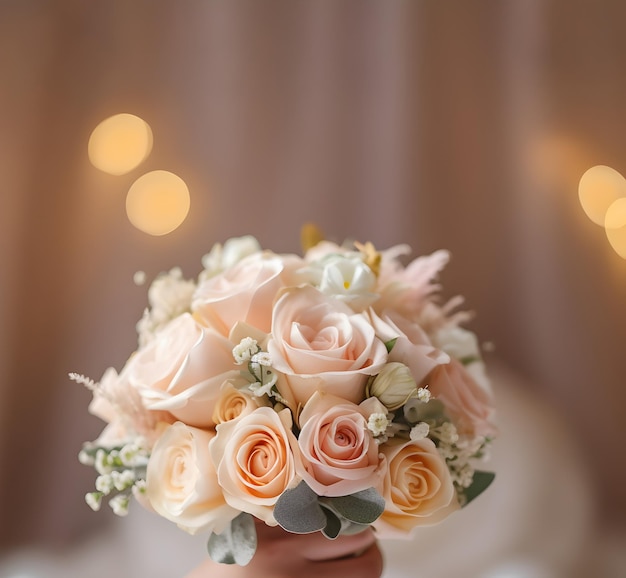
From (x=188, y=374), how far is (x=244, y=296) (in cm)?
10

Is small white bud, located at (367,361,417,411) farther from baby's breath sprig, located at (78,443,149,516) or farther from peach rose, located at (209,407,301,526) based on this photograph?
baby's breath sprig, located at (78,443,149,516)

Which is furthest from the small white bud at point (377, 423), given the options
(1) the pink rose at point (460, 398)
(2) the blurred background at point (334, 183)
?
(2) the blurred background at point (334, 183)

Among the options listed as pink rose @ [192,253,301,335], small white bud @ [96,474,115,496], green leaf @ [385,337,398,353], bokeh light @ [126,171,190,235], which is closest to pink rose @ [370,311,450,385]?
green leaf @ [385,337,398,353]

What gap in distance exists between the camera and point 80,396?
1.23 meters

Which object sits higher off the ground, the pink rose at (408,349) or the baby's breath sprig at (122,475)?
the pink rose at (408,349)

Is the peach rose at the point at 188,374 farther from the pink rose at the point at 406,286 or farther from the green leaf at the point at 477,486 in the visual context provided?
the green leaf at the point at 477,486

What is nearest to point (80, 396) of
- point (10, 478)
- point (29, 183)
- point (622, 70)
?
point (10, 478)

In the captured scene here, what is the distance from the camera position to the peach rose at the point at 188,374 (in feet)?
2.10

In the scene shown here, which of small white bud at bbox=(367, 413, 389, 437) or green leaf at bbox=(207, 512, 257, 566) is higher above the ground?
small white bud at bbox=(367, 413, 389, 437)

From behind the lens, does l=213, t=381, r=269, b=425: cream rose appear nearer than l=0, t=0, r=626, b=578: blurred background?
Yes

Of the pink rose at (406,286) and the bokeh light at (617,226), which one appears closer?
the pink rose at (406,286)

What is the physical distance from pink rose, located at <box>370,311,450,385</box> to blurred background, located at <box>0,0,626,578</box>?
575 millimetres

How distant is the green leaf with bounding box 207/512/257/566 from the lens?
0.65m

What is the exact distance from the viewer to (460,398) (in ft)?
2.31
